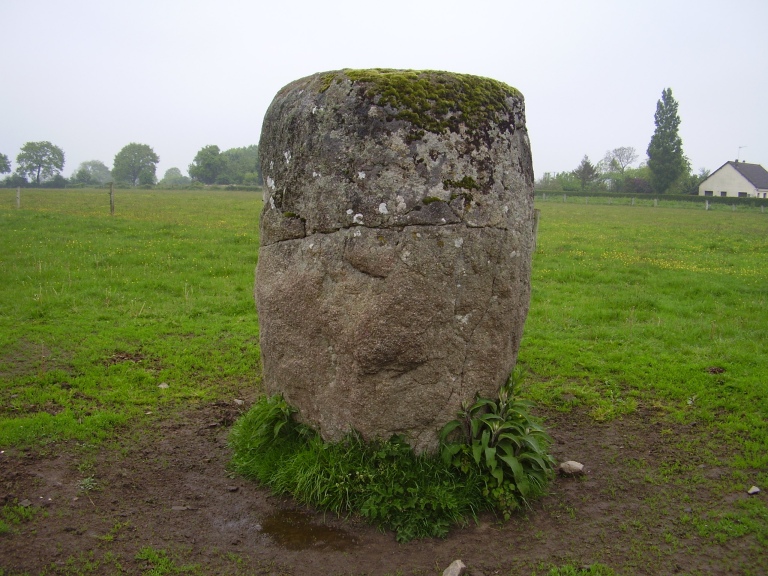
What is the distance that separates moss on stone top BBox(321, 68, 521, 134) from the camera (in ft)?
18.5

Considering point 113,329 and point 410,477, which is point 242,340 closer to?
point 113,329

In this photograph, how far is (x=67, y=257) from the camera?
1576cm

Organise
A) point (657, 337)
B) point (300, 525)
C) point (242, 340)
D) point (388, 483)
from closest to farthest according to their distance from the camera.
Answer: point (300, 525), point (388, 483), point (242, 340), point (657, 337)

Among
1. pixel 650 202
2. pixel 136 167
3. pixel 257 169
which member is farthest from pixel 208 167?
pixel 650 202

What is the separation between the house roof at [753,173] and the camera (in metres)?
81.9

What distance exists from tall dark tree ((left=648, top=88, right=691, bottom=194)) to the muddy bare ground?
77100 millimetres

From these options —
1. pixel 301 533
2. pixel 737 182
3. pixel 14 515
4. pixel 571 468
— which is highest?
pixel 737 182

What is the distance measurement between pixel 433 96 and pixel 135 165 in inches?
5704

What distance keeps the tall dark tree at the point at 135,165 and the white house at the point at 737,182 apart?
107 m

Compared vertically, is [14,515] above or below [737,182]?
below

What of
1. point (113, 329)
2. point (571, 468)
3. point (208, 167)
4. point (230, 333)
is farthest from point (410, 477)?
point (208, 167)

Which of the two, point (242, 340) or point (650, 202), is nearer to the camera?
point (242, 340)

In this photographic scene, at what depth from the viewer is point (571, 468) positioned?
20.7ft

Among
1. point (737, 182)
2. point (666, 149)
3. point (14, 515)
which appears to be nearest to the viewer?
point (14, 515)
